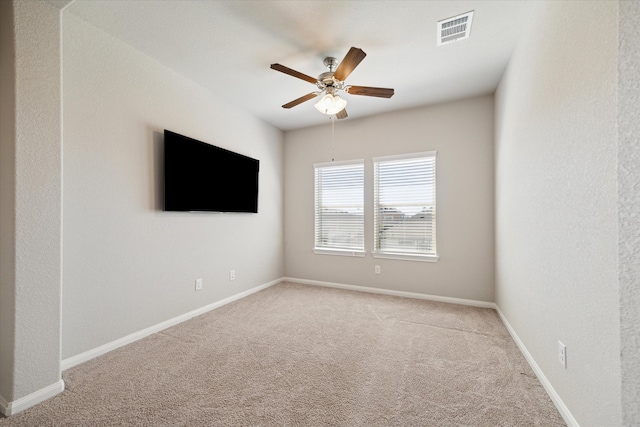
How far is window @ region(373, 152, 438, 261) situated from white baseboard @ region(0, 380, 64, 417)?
347 centimetres

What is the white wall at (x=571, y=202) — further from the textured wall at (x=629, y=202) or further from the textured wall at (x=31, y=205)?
the textured wall at (x=31, y=205)

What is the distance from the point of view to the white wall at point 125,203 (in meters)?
2.07

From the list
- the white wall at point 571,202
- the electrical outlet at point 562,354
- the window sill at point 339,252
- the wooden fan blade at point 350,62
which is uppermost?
the wooden fan blade at point 350,62

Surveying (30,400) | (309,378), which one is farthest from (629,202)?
(30,400)

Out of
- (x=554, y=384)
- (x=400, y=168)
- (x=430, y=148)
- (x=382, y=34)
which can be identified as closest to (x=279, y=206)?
(x=400, y=168)

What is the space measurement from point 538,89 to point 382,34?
125cm

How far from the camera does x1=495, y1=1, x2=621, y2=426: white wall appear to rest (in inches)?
44.4

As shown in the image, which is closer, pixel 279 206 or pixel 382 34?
pixel 382 34

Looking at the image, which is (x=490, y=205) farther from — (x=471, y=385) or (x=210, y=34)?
(x=210, y=34)

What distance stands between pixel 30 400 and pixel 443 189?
4236mm

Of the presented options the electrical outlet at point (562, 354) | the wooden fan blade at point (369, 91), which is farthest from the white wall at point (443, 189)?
the electrical outlet at point (562, 354)

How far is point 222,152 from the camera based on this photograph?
335 cm

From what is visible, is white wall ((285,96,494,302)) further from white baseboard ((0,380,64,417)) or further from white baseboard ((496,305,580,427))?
white baseboard ((0,380,64,417))

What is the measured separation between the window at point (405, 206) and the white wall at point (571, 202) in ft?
4.43
